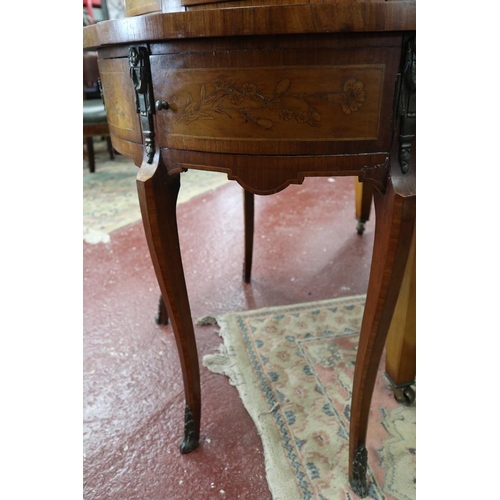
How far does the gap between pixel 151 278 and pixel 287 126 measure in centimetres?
105

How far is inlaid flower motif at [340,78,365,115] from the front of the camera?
507 mm

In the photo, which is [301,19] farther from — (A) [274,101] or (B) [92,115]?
(B) [92,115]

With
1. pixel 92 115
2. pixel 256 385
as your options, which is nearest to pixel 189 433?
pixel 256 385

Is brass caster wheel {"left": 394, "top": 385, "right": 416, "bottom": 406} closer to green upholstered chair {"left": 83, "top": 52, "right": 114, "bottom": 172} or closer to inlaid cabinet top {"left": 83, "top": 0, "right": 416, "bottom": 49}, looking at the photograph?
inlaid cabinet top {"left": 83, "top": 0, "right": 416, "bottom": 49}

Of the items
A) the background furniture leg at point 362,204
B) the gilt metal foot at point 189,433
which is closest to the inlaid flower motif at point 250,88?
the gilt metal foot at point 189,433

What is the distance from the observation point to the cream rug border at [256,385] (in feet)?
2.53

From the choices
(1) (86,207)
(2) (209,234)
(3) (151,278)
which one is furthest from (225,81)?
(1) (86,207)

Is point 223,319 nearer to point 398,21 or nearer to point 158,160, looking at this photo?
point 158,160

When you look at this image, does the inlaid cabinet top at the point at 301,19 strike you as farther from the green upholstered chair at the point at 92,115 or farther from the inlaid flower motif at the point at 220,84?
the green upholstered chair at the point at 92,115

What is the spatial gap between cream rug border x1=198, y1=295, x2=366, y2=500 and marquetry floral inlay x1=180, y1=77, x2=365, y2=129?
606mm

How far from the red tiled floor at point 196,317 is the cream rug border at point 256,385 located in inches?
0.7

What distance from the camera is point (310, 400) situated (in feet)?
3.12

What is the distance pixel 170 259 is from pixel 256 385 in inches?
17.4

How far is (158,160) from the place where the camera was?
618 mm
